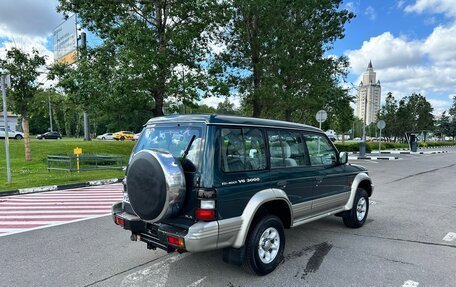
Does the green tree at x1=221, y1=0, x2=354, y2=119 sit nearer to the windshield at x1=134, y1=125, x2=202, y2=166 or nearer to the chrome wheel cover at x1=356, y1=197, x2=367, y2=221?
the chrome wheel cover at x1=356, y1=197, x2=367, y2=221

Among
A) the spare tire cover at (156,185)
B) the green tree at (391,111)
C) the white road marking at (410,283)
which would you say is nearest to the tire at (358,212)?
the white road marking at (410,283)

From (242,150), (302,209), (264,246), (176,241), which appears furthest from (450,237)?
(176,241)

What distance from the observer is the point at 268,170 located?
3.89 meters

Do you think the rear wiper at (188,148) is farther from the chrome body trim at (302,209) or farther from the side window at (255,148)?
the chrome body trim at (302,209)

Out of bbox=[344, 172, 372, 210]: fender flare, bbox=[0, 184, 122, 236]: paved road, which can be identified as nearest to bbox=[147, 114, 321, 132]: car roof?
bbox=[344, 172, 372, 210]: fender flare

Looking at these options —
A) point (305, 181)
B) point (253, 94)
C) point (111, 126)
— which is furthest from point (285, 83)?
point (111, 126)

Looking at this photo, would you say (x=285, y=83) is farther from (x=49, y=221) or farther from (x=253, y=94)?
(x=49, y=221)

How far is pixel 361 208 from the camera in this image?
5.81 meters

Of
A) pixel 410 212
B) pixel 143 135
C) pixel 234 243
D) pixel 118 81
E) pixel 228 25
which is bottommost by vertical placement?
pixel 410 212

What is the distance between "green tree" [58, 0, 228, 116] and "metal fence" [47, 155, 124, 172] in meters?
3.65

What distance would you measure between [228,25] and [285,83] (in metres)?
5.27

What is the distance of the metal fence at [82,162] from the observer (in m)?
13.4

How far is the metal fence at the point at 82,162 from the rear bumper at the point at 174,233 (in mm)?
10354

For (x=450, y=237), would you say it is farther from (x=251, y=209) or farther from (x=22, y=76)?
(x=22, y=76)
